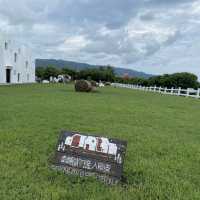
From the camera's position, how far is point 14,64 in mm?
52125

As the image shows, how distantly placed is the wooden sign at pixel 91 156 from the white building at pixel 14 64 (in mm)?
42392

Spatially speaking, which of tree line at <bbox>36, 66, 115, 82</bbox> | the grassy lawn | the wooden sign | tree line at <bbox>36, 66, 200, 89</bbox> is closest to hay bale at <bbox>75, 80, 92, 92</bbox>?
the grassy lawn

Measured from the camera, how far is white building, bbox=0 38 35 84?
46.2m

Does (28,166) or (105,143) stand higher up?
(105,143)

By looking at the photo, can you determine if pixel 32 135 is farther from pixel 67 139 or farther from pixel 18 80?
pixel 18 80

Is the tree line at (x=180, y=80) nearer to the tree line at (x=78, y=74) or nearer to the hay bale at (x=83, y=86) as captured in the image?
the hay bale at (x=83, y=86)

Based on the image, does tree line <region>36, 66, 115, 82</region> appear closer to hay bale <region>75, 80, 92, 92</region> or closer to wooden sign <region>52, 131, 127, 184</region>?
hay bale <region>75, 80, 92, 92</region>

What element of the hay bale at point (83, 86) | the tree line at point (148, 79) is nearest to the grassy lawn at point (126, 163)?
the hay bale at point (83, 86)

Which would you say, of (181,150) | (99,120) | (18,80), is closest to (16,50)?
(18,80)

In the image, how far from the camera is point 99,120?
1010cm

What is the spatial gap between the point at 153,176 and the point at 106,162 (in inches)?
33.3

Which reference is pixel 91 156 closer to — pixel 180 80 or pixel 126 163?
pixel 126 163

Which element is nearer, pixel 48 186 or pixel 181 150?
pixel 48 186

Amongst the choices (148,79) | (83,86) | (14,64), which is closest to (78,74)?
(148,79)
